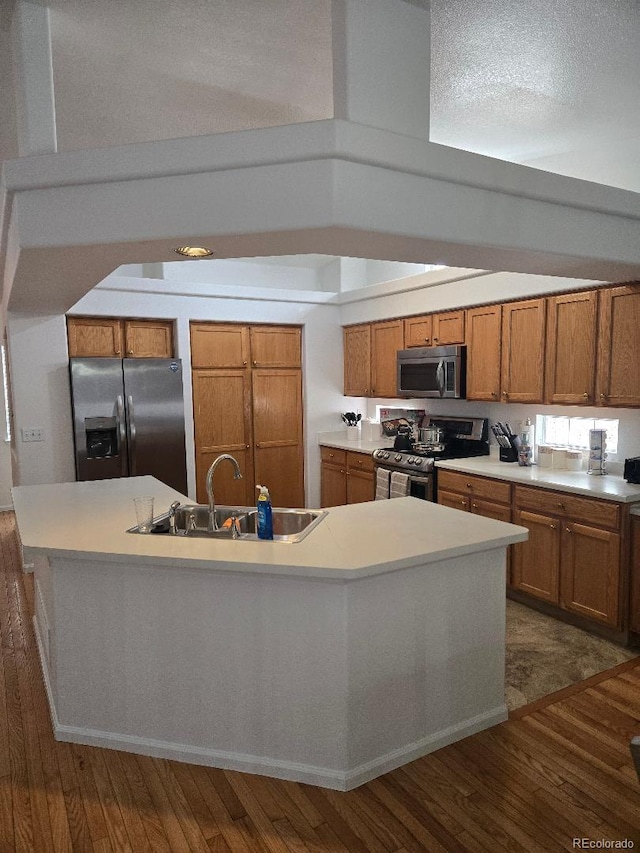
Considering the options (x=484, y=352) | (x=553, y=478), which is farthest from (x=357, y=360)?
(x=553, y=478)

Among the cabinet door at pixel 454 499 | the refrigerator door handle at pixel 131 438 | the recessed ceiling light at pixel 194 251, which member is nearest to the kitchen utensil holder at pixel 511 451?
the cabinet door at pixel 454 499

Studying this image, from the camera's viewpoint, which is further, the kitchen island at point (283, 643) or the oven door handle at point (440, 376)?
the oven door handle at point (440, 376)

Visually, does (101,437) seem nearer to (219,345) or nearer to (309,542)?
(219,345)

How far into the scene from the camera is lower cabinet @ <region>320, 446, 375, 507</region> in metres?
5.11

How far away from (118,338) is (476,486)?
317cm

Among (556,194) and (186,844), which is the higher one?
(556,194)

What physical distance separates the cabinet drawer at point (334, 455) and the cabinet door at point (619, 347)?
257 centimetres

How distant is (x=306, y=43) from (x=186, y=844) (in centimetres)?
290

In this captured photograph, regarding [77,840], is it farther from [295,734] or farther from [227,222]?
[227,222]

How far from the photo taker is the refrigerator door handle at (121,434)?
14.7 ft

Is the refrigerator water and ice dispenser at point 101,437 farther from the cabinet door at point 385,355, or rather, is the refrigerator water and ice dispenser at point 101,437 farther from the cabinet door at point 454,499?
the cabinet door at point 454,499

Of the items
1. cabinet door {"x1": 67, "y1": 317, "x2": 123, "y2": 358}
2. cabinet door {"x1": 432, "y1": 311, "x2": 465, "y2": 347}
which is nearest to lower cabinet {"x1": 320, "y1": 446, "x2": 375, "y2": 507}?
cabinet door {"x1": 432, "y1": 311, "x2": 465, "y2": 347}

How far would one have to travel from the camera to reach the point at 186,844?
185 cm

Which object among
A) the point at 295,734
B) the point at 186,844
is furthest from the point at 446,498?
the point at 186,844
